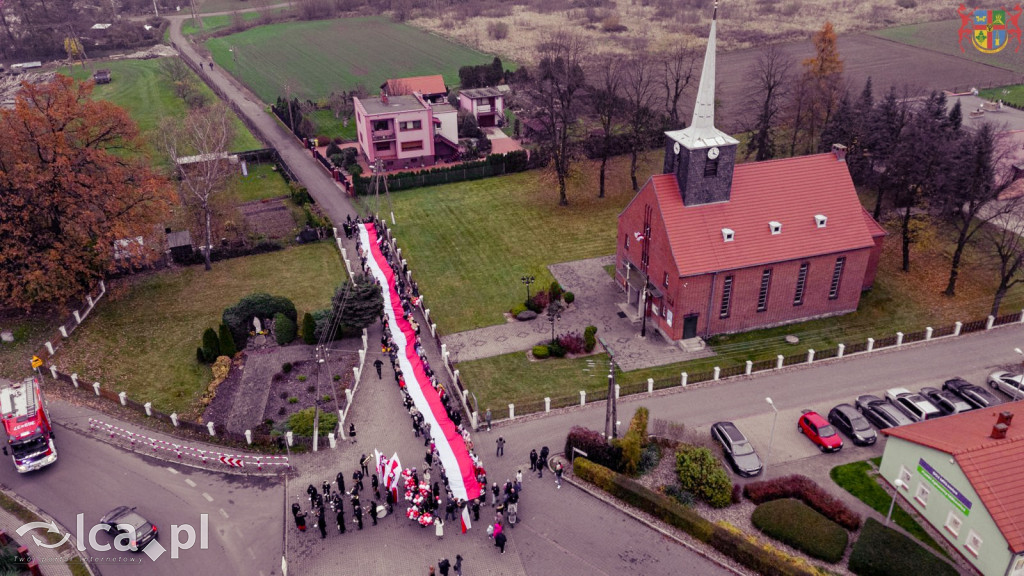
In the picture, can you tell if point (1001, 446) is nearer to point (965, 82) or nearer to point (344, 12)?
point (965, 82)

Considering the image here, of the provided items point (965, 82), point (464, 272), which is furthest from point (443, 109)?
point (965, 82)

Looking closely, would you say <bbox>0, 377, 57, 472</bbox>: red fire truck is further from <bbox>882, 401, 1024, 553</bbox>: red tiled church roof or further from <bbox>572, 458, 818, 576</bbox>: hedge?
<bbox>882, 401, 1024, 553</bbox>: red tiled church roof

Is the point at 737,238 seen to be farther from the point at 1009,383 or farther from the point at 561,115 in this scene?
the point at 561,115

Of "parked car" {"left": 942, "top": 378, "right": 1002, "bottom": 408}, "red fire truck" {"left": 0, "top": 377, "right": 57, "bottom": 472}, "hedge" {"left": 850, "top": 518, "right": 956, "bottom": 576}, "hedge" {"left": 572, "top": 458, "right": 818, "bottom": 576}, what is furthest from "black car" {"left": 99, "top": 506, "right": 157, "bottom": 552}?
"parked car" {"left": 942, "top": 378, "right": 1002, "bottom": 408}

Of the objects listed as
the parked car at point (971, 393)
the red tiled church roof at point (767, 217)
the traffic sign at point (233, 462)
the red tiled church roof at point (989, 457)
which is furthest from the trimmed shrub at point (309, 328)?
the parked car at point (971, 393)

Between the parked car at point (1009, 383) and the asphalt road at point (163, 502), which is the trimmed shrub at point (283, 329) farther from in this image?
the parked car at point (1009, 383)

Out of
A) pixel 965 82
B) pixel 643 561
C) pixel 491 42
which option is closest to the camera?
pixel 643 561
